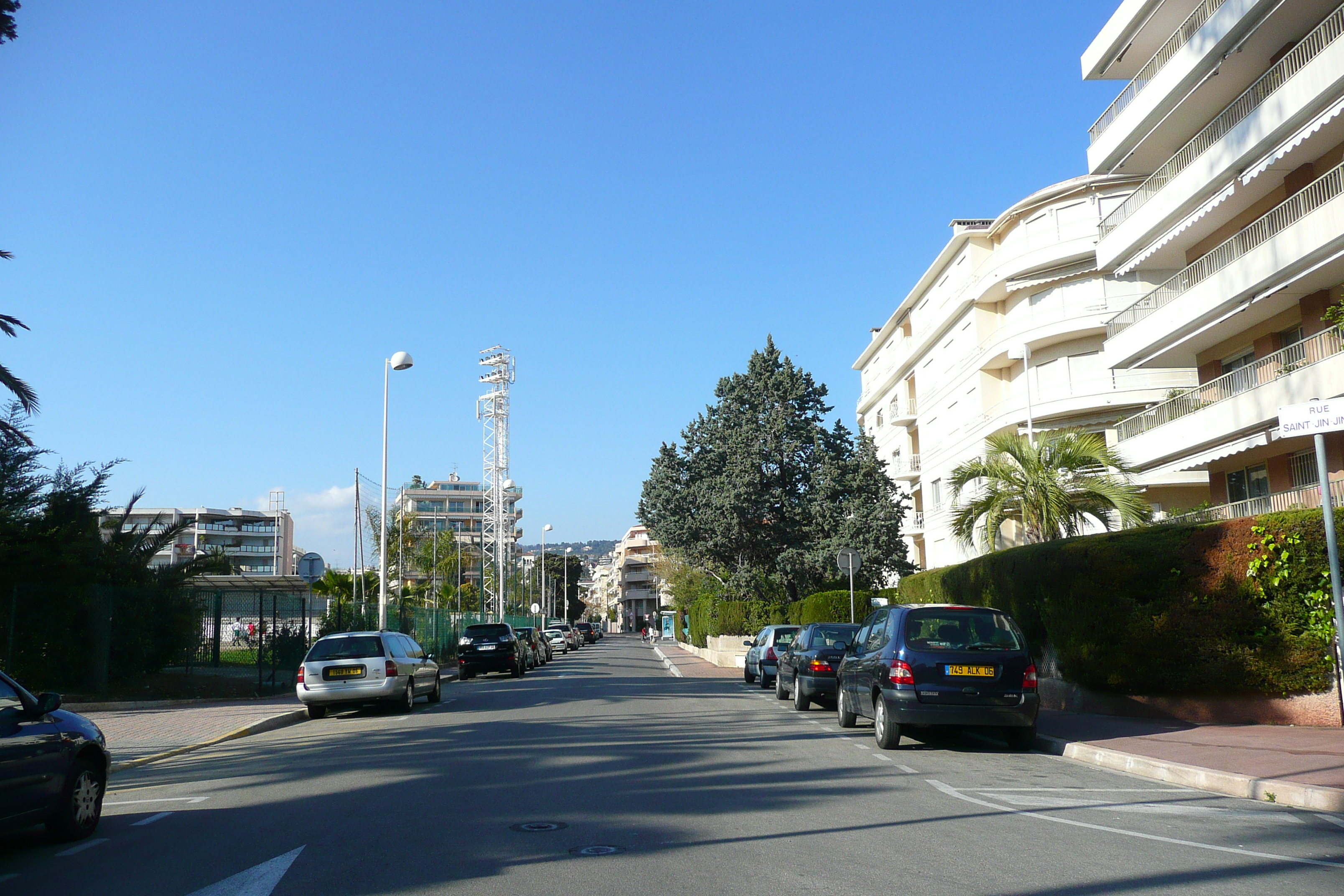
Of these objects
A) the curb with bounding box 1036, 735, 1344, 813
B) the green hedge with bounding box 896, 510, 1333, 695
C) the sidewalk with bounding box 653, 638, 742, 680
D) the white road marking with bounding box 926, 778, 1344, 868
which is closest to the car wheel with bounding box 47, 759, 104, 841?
the white road marking with bounding box 926, 778, 1344, 868

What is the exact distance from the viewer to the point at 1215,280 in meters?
23.5

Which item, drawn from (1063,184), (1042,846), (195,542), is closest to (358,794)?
(1042,846)

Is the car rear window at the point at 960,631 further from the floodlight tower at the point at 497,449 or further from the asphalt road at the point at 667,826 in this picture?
the floodlight tower at the point at 497,449

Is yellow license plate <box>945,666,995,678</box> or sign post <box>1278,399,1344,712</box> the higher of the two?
sign post <box>1278,399,1344,712</box>

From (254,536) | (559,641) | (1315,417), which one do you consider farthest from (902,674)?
(254,536)

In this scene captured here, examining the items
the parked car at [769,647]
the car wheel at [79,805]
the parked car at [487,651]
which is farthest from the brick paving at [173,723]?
the parked car at [769,647]

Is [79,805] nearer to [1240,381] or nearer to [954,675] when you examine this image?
[954,675]

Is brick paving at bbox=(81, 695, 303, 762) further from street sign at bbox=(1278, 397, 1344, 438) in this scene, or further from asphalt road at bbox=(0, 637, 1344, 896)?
street sign at bbox=(1278, 397, 1344, 438)

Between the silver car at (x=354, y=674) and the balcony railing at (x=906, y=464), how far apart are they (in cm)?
3544

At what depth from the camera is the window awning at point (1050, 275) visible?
36.6 meters

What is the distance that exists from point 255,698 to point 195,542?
104m

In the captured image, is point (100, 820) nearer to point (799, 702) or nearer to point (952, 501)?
point (799, 702)

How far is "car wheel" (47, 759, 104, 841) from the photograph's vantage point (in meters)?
7.57

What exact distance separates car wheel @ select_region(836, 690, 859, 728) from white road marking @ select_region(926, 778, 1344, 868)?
5.35m
